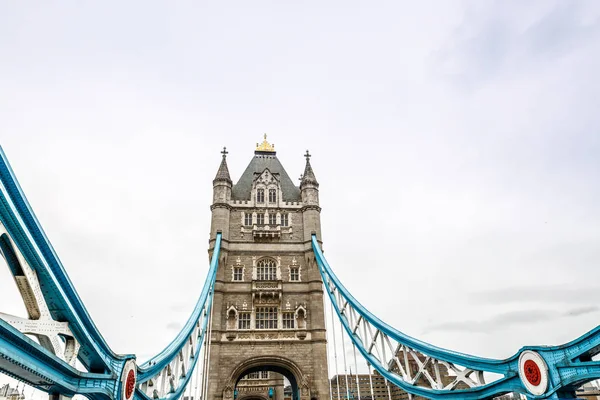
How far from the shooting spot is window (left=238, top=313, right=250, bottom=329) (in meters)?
24.7

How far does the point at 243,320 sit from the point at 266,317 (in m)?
1.39

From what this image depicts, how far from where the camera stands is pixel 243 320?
24.8m

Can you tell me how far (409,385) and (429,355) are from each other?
2498mm

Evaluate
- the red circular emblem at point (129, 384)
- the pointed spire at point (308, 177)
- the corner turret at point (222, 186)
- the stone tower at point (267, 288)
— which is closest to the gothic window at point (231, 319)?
the stone tower at point (267, 288)

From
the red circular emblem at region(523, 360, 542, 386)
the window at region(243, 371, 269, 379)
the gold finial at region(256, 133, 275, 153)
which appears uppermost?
the gold finial at region(256, 133, 275, 153)

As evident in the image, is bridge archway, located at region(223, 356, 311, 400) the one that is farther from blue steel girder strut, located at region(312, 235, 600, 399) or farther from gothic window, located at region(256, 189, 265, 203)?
gothic window, located at region(256, 189, 265, 203)

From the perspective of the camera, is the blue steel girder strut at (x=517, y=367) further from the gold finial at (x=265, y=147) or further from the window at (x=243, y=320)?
the gold finial at (x=265, y=147)

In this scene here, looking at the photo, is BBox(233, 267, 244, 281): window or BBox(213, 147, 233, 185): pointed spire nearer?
BBox(233, 267, 244, 281): window

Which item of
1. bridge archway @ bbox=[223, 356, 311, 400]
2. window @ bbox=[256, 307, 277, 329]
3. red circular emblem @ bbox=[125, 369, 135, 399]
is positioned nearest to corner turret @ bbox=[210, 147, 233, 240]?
window @ bbox=[256, 307, 277, 329]

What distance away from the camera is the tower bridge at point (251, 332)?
308 inches

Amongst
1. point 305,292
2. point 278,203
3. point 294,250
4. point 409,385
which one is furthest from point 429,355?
point 278,203

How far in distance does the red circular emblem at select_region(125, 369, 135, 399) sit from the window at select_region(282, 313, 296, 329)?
49.5 feet

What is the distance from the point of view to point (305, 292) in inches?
1027

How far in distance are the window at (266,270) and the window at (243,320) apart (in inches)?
96.5
